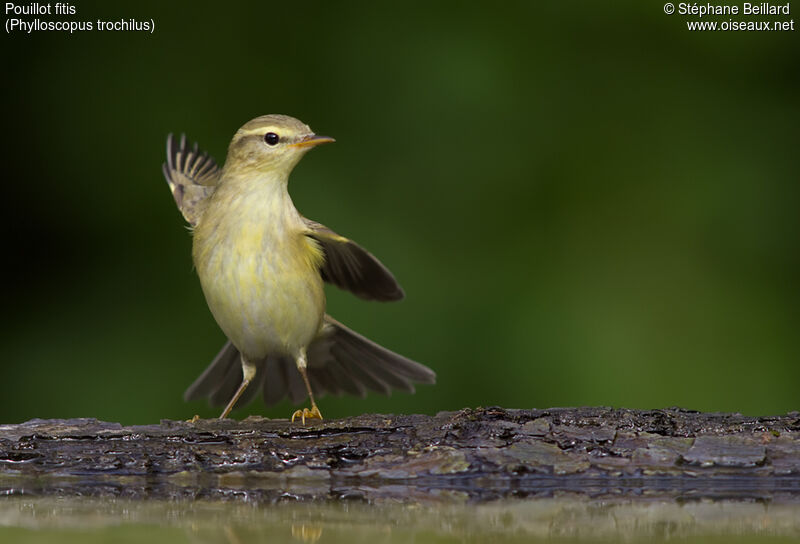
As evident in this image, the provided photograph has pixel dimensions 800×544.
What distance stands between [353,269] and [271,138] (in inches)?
29.8

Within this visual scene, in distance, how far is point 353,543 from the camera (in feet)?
8.05

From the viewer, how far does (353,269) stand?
5.00 m

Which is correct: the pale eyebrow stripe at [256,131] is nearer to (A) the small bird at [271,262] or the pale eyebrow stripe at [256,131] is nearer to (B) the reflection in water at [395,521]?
(A) the small bird at [271,262]

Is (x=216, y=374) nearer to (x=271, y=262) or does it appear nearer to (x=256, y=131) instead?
(x=271, y=262)

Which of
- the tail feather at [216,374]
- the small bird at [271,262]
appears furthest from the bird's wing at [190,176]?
the tail feather at [216,374]

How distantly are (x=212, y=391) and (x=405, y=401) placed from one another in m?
1.41

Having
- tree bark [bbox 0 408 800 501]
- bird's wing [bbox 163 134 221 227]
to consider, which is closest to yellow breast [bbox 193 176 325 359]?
bird's wing [bbox 163 134 221 227]

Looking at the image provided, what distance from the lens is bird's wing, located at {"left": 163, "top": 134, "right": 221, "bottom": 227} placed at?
5422 mm

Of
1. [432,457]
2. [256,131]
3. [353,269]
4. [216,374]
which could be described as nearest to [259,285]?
[353,269]

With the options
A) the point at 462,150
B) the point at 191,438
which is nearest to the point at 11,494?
the point at 191,438

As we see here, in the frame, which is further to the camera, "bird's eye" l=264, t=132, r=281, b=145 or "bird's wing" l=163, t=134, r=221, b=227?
"bird's wing" l=163, t=134, r=221, b=227

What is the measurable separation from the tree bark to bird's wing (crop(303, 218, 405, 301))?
1.10 meters

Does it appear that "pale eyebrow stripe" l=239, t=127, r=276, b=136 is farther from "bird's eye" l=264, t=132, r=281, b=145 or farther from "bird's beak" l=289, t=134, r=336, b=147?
"bird's beak" l=289, t=134, r=336, b=147

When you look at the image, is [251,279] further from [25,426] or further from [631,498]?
[631,498]
